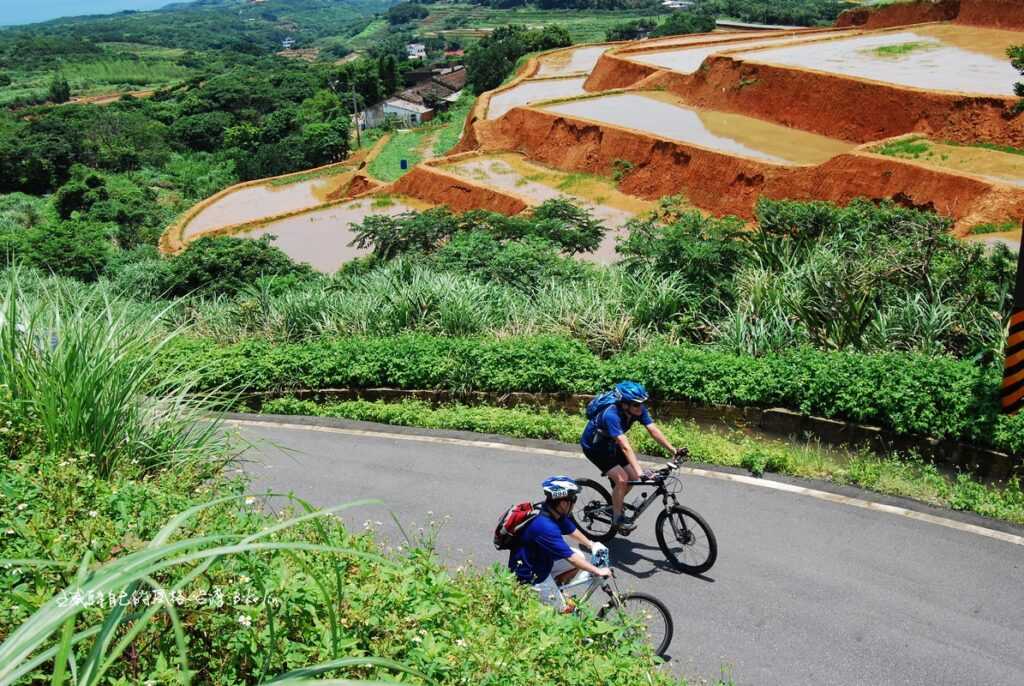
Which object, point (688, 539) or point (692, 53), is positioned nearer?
point (688, 539)

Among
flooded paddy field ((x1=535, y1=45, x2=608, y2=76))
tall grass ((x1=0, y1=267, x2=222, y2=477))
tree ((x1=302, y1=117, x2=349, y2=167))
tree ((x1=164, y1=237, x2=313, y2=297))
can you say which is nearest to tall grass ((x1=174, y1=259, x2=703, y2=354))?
tall grass ((x1=0, y1=267, x2=222, y2=477))

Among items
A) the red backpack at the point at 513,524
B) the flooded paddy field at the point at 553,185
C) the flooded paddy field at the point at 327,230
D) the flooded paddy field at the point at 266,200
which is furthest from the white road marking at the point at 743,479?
the flooded paddy field at the point at 266,200

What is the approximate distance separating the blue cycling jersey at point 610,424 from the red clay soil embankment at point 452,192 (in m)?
23.8

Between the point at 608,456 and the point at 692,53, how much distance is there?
47240 mm

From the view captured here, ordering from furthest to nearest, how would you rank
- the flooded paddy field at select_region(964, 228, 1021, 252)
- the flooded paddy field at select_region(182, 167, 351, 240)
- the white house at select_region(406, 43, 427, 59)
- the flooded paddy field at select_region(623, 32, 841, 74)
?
the white house at select_region(406, 43, 427, 59) → the flooded paddy field at select_region(623, 32, 841, 74) → the flooded paddy field at select_region(182, 167, 351, 240) → the flooded paddy field at select_region(964, 228, 1021, 252)

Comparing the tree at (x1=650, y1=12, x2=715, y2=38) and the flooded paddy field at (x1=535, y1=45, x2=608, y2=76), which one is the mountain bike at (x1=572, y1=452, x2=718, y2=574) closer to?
the flooded paddy field at (x1=535, y1=45, x2=608, y2=76)

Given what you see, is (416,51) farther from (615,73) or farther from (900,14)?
(900,14)

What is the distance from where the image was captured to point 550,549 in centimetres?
606

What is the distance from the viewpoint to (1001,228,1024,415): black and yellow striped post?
350 inches

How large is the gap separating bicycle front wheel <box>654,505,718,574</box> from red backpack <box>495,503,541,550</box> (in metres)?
1.75

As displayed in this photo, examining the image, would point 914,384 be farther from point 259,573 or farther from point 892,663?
point 259,573

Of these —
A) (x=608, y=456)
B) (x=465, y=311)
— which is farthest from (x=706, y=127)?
(x=608, y=456)

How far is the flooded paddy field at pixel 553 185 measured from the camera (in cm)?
3137

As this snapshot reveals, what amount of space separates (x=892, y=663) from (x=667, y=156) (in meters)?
27.2
